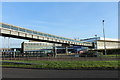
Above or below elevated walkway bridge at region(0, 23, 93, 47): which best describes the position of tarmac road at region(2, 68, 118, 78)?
below

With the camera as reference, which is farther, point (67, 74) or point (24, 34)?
point (24, 34)

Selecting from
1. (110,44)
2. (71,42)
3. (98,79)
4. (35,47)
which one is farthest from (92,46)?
(98,79)

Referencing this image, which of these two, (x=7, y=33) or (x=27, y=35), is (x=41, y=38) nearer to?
(x=27, y=35)

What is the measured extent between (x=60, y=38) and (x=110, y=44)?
3209 inches

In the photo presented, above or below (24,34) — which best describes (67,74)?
below

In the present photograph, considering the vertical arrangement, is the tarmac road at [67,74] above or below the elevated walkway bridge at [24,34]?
below

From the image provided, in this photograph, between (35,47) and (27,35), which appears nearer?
(27,35)

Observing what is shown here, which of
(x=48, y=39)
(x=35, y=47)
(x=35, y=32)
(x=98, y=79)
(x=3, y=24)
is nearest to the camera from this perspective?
(x=98, y=79)

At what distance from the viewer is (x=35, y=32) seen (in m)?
53.4

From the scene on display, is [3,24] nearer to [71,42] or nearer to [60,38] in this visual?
[60,38]

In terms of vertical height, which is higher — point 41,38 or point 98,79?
point 41,38

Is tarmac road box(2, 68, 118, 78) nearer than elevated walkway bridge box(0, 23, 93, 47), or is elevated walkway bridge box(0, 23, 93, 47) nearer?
tarmac road box(2, 68, 118, 78)

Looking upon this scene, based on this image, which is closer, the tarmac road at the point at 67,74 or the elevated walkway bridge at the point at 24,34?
the tarmac road at the point at 67,74

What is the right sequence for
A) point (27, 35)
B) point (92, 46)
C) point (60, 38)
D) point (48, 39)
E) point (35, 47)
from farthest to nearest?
point (35, 47) < point (92, 46) < point (60, 38) < point (48, 39) < point (27, 35)
